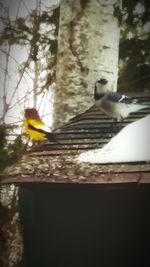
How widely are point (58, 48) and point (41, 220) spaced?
4.43 ft

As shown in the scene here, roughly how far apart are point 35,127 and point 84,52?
70 cm

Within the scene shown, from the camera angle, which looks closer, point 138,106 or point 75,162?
point 75,162

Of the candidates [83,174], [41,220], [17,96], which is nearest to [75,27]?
[17,96]

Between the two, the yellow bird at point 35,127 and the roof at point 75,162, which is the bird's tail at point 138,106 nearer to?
the roof at point 75,162

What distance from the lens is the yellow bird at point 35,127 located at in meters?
3.31

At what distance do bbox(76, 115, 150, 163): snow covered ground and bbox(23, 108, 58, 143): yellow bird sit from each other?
1.22ft

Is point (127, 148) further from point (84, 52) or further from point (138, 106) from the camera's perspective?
point (84, 52)

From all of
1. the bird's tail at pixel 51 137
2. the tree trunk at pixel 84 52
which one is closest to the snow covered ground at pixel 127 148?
the bird's tail at pixel 51 137

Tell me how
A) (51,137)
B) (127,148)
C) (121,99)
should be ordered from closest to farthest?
1. (127,148)
2. (121,99)
3. (51,137)

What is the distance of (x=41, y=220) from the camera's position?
3186 millimetres

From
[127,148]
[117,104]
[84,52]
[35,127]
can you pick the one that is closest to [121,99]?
[117,104]

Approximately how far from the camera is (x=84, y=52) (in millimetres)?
3365

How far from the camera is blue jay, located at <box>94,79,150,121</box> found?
10.4 ft

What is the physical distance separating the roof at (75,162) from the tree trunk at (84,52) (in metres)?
0.14
